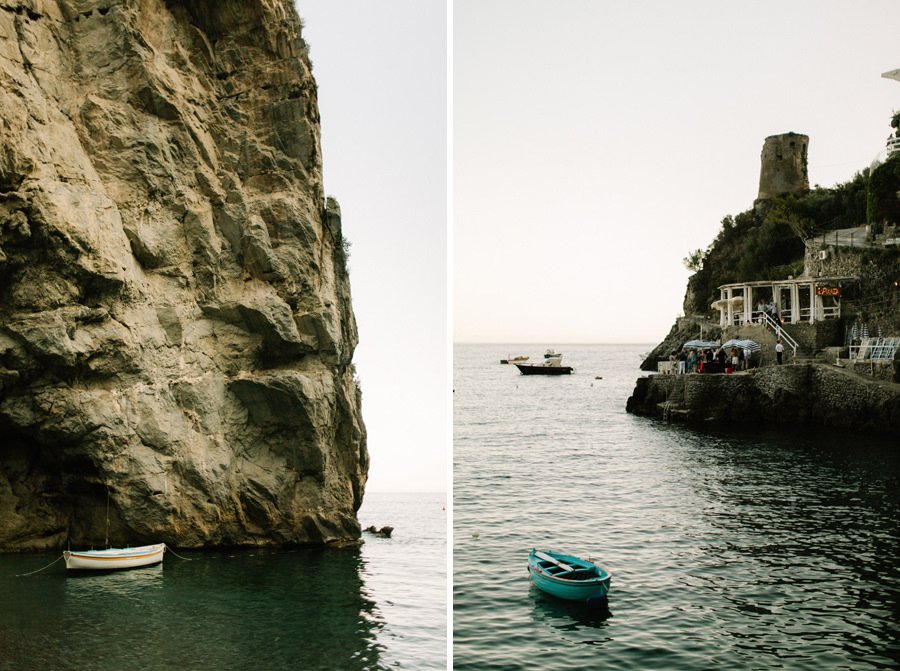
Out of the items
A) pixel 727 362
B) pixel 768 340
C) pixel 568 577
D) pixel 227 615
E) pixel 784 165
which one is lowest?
→ pixel 227 615

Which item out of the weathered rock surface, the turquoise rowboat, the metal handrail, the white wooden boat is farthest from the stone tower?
the white wooden boat

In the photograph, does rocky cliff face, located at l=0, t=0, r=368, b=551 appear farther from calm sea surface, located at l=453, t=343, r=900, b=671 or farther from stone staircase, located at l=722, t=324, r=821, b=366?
stone staircase, located at l=722, t=324, r=821, b=366

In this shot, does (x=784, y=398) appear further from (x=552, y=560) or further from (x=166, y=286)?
(x=166, y=286)

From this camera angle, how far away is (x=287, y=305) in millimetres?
13586

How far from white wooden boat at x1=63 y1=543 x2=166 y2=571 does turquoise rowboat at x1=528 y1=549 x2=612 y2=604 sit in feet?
17.6

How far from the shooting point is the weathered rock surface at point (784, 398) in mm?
18234

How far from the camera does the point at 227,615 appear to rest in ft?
29.8

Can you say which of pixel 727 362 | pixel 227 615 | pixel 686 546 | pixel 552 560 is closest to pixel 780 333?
pixel 727 362

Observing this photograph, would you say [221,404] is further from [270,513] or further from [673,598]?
[673,598]

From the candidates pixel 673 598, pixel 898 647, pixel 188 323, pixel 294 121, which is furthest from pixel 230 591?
pixel 294 121

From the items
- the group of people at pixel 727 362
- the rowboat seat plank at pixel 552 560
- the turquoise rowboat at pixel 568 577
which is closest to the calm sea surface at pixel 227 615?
the turquoise rowboat at pixel 568 577

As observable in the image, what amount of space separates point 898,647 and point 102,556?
932cm

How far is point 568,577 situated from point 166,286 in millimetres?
7548

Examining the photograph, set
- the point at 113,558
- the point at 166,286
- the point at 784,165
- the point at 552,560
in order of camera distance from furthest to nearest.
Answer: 1. the point at 784,165
2. the point at 166,286
3. the point at 113,558
4. the point at 552,560
